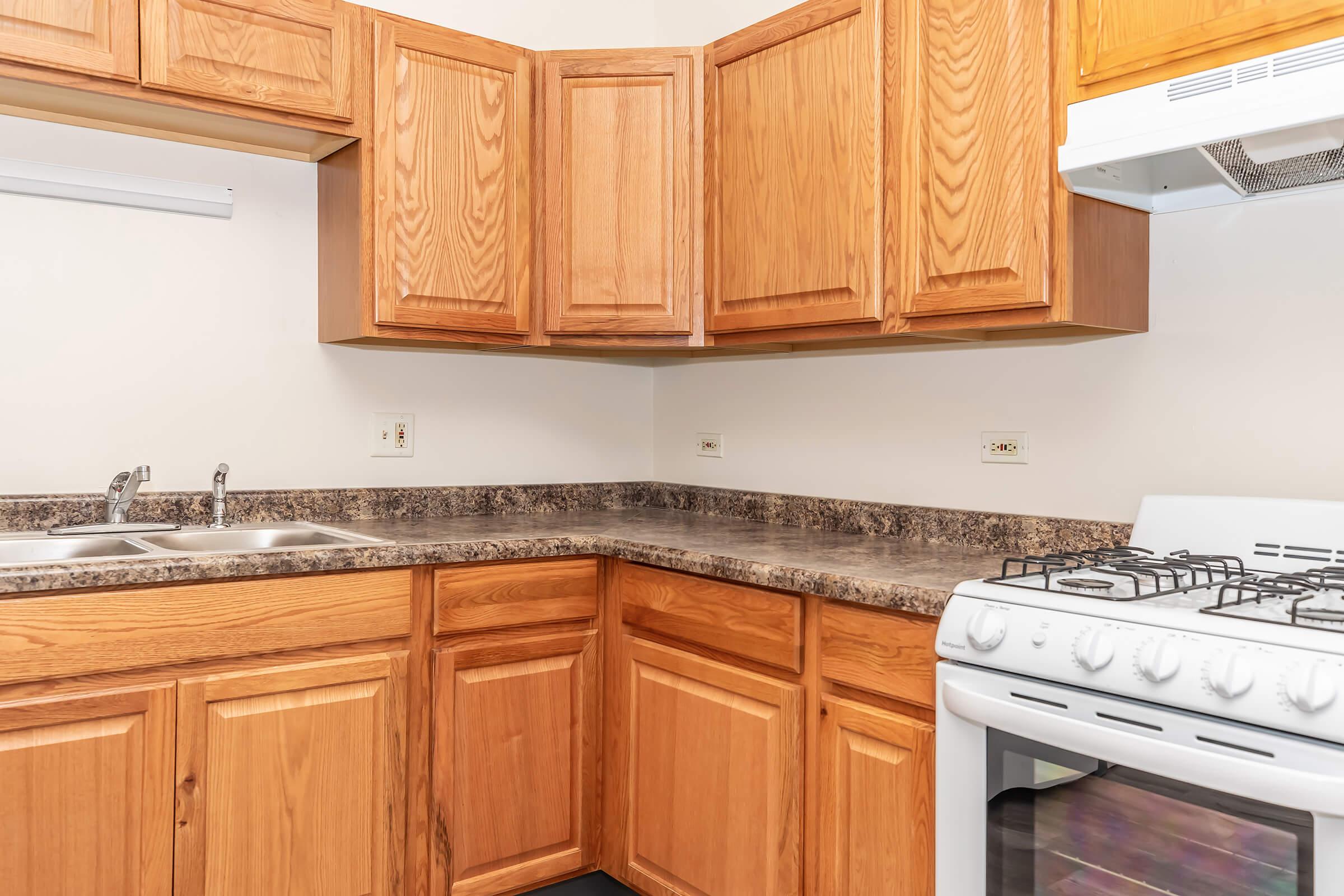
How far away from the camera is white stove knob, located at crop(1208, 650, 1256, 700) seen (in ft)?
3.57

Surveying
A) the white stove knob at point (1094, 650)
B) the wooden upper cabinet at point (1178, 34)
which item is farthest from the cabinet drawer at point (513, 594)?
the wooden upper cabinet at point (1178, 34)

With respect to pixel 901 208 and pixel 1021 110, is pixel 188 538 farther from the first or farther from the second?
pixel 1021 110

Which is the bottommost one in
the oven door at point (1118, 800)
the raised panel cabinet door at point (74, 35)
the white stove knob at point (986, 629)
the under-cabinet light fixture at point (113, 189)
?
the oven door at point (1118, 800)

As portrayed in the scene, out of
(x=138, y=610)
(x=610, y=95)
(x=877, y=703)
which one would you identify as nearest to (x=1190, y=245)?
(x=877, y=703)

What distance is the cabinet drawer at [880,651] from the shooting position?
1.48 meters

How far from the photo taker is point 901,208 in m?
1.85

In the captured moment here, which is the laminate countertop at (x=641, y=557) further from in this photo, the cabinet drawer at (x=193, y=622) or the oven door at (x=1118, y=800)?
the oven door at (x=1118, y=800)

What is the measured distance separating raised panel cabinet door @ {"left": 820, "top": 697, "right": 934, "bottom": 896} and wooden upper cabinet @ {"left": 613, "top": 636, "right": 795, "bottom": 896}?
73 millimetres

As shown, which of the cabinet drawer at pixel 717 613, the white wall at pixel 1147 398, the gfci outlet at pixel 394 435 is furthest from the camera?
the gfci outlet at pixel 394 435

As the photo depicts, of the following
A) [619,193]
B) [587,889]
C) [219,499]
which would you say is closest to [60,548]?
[219,499]

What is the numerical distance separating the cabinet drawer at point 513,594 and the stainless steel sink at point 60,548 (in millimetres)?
589

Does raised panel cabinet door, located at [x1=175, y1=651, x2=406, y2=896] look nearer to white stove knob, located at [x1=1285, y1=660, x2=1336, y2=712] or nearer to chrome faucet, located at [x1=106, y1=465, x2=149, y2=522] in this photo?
chrome faucet, located at [x1=106, y1=465, x2=149, y2=522]

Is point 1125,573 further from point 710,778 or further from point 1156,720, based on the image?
point 710,778

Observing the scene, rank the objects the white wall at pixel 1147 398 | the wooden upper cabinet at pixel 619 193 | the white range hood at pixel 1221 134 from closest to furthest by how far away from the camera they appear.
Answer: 1. the white range hood at pixel 1221 134
2. the white wall at pixel 1147 398
3. the wooden upper cabinet at pixel 619 193
